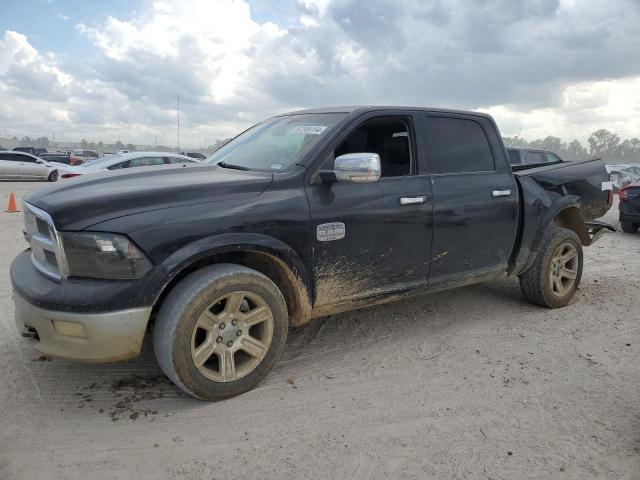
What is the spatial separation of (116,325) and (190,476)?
2.98 feet

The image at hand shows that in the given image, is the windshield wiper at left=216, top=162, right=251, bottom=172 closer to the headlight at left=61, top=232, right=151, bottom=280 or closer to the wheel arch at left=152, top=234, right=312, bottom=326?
the wheel arch at left=152, top=234, right=312, bottom=326

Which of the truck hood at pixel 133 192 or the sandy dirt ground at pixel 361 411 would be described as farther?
the truck hood at pixel 133 192

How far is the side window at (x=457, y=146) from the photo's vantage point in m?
4.12

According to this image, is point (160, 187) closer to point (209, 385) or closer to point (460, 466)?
point (209, 385)

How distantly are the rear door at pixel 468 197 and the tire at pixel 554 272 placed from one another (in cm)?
53

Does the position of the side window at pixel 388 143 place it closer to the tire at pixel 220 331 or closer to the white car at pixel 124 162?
the tire at pixel 220 331

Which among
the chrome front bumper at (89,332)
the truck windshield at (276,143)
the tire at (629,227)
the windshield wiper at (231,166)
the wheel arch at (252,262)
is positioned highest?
→ the truck windshield at (276,143)

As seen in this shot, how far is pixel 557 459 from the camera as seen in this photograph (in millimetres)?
2621

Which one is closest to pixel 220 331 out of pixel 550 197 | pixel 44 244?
pixel 44 244

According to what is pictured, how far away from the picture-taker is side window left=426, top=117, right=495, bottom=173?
13.5 ft

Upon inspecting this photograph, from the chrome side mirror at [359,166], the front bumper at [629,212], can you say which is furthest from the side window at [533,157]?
the chrome side mirror at [359,166]

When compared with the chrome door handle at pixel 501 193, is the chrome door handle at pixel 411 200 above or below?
below

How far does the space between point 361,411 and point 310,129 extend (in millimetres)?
2053

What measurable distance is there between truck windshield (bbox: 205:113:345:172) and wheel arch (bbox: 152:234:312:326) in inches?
25.4
